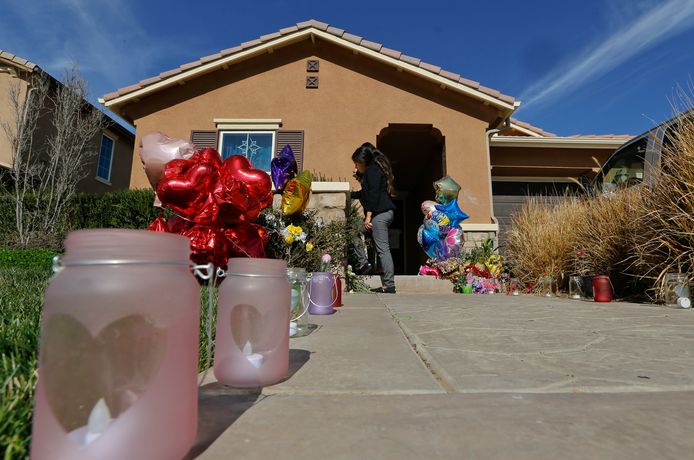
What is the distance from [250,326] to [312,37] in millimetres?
8611

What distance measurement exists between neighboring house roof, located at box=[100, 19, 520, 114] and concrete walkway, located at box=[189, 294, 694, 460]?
23.3 feet

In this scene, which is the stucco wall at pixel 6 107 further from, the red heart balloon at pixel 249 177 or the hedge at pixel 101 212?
the red heart balloon at pixel 249 177

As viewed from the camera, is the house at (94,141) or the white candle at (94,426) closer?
the white candle at (94,426)

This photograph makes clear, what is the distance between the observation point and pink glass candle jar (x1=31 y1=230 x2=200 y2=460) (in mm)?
654

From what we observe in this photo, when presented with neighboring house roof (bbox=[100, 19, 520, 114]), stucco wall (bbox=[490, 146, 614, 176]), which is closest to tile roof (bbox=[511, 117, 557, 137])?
stucco wall (bbox=[490, 146, 614, 176])

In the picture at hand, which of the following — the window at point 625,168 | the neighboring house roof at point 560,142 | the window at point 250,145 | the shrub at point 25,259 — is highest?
the neighboring house roof at point 560,142

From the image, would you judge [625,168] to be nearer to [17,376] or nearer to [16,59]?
[17,376]

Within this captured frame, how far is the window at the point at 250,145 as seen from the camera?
27.1 ft

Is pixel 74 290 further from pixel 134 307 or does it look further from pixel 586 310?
pixel 586 310

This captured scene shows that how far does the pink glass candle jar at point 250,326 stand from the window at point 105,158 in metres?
14.1

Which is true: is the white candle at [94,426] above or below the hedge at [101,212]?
below

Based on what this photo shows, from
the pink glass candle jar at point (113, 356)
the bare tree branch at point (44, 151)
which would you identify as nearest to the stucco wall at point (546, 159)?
the pink glass candle jar at point (113, 356)

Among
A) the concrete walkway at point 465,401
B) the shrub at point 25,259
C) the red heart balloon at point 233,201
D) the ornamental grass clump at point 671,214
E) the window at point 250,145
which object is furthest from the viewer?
the window at point 250,145

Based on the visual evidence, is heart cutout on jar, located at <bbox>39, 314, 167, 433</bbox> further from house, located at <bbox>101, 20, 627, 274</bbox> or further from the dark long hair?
house, located at <bbox>101, 20, 627, 274</bbox>
